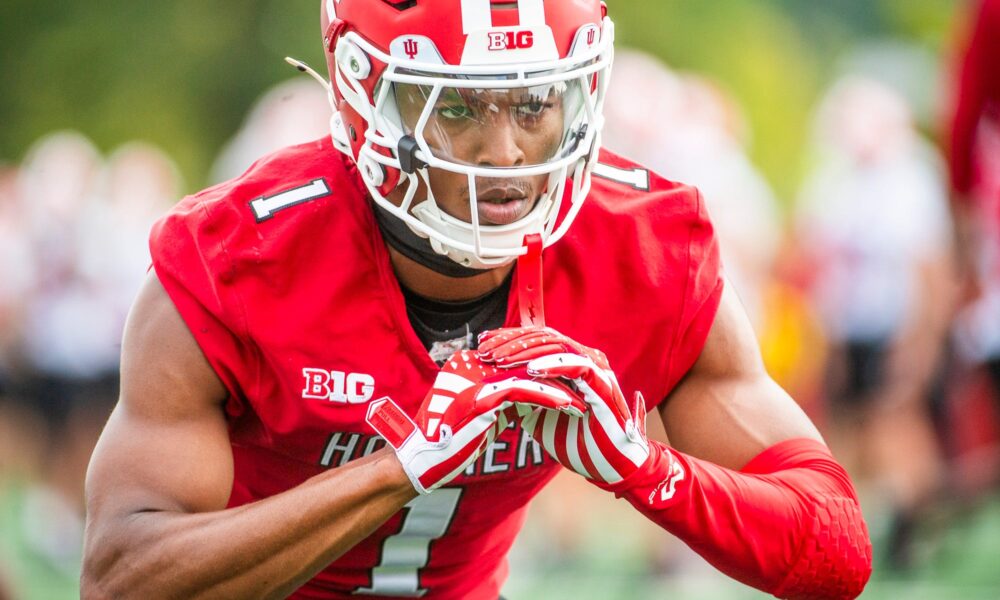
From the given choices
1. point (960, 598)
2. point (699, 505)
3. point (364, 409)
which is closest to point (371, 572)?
point (364, 409)

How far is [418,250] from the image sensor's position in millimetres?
2588

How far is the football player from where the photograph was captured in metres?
2.32

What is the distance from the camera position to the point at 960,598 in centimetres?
570

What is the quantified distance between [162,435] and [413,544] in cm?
59

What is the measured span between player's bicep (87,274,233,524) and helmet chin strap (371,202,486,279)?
0.42 metres

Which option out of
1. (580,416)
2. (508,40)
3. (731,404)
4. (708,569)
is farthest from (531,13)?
(708,569)

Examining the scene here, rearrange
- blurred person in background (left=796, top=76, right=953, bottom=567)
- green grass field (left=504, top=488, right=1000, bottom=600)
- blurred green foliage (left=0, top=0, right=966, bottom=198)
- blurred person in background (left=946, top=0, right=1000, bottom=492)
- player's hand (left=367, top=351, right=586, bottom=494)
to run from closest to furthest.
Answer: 1. player's hand (left=367, top=351, right=586, bottom=494)
2. blurred person in background (left=946, top=0, right=1000, bottom=492)
3. green grass field (left=504, top=488, right=1000, bottom=600)
4. blurred person in background (left=796, top=76, right=953, bottom=567)
5. blurred green foliage (left=0, top=0, right=966, bottom=198)

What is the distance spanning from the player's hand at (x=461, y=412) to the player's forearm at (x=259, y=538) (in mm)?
40

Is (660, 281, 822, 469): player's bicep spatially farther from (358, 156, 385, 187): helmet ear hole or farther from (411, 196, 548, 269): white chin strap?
(358, 156, 385, 187): helmet ear hole

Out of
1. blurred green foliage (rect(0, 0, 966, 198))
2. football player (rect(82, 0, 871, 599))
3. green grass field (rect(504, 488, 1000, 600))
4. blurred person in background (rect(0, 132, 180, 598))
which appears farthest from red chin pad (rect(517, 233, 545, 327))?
blurred green foliage (rect(0, 0, 966, 198))

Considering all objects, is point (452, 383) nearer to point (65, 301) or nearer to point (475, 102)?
point (475, 102)

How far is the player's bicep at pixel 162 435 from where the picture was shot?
2396 mm

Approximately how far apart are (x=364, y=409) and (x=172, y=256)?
0.43 metres

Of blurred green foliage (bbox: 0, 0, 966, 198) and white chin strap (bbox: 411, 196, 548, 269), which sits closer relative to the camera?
white chin strap (bbox: 411, 196, 548, 269)
